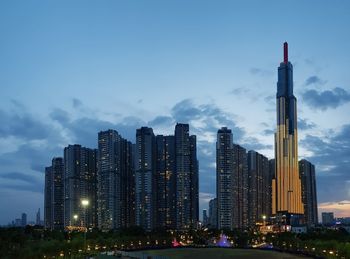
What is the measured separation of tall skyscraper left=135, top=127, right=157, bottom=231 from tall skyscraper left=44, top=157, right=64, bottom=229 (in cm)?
3136

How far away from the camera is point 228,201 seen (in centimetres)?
16562

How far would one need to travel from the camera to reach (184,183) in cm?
15200

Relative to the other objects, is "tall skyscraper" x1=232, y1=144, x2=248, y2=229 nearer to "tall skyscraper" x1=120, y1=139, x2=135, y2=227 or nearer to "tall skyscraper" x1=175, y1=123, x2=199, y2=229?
"tall skyscraper" x1=175, y1=123, x2=199, y2=229

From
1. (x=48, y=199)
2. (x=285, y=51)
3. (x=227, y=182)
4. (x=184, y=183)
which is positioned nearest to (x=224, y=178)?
(x=227, y=182)

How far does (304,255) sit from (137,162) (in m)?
81.3

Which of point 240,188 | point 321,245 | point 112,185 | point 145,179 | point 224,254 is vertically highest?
point 145,179

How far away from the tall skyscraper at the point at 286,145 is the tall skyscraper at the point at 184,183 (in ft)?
121

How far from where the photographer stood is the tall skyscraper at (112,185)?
141 meters

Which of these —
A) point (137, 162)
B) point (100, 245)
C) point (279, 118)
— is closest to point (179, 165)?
point (137, 162)

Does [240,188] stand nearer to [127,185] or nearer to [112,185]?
[127,185]

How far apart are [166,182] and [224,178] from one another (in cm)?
2266

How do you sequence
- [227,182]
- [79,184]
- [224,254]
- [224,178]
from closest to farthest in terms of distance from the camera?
[224,254] → [79,184] → [227,182] → [224,178]

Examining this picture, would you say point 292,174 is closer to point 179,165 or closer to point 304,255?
point 179,165

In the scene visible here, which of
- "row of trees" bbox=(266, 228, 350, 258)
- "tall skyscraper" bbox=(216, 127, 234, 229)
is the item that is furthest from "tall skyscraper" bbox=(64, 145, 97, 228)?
"row of trees" bbox=(266, 228, 350, 258)
